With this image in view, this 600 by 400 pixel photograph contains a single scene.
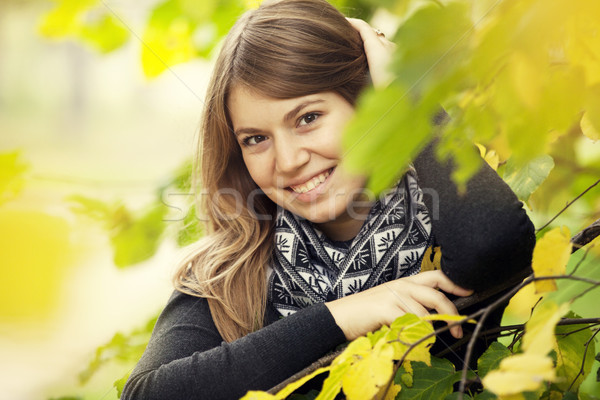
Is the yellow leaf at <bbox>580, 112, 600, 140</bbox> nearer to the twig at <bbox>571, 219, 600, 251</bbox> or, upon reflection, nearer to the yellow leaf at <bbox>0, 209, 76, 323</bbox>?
the twig at <bbox>571, 219, 600, 251</bbox>

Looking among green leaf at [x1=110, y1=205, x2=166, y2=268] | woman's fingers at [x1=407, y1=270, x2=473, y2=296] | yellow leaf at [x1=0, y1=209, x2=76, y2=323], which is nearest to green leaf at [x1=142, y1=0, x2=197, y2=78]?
yellow leaf at [x1=0, y1=209, x2=76, y2=323]

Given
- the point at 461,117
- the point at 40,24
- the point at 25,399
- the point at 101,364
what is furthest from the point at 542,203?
the point at 25,399

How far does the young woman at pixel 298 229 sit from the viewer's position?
0.91 metres

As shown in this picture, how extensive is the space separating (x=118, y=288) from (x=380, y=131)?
1.21 metres

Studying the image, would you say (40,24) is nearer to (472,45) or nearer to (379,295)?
(472,45)

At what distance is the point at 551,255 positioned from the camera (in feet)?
1.88

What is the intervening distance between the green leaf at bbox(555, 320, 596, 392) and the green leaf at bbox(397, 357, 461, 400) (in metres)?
0.20

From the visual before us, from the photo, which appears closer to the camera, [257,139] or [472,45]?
[472,45]

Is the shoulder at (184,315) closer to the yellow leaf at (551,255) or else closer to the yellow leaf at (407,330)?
the yellow leaf at (407,330)

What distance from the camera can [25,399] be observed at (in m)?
1.28

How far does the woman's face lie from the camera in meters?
1.11

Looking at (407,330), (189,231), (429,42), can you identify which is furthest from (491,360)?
(189,231)

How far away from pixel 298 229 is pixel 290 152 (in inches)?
9.9

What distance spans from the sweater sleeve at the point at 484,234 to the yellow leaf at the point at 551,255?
30cm
